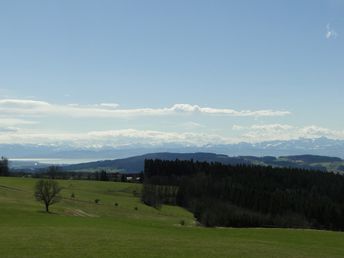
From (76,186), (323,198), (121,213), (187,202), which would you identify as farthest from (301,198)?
(121,213)

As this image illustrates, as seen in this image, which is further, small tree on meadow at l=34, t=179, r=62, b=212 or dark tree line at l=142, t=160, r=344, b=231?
dark tree line at l=142, t=160, r=344, b=231

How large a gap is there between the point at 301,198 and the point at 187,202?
131ft

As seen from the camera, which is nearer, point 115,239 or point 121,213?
point 115,239

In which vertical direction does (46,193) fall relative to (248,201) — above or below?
above

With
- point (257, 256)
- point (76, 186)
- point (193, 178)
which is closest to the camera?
point (257, 256)

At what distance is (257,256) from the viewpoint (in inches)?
1340

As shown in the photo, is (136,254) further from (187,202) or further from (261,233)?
(187,202)

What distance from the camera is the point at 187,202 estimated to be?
160250 mm

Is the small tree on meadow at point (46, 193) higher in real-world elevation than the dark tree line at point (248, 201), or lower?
higher

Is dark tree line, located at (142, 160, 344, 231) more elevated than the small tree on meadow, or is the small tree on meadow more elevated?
the small tree on meadow

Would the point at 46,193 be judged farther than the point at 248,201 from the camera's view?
No

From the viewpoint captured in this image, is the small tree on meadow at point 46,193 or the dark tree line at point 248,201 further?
the dark tree line at point 248,201

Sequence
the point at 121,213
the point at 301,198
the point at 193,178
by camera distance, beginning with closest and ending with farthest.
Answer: the point at 121,213 < the point at 301,198 < the point at 193,178

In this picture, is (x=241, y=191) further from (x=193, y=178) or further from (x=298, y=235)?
(x=298, y=235)
